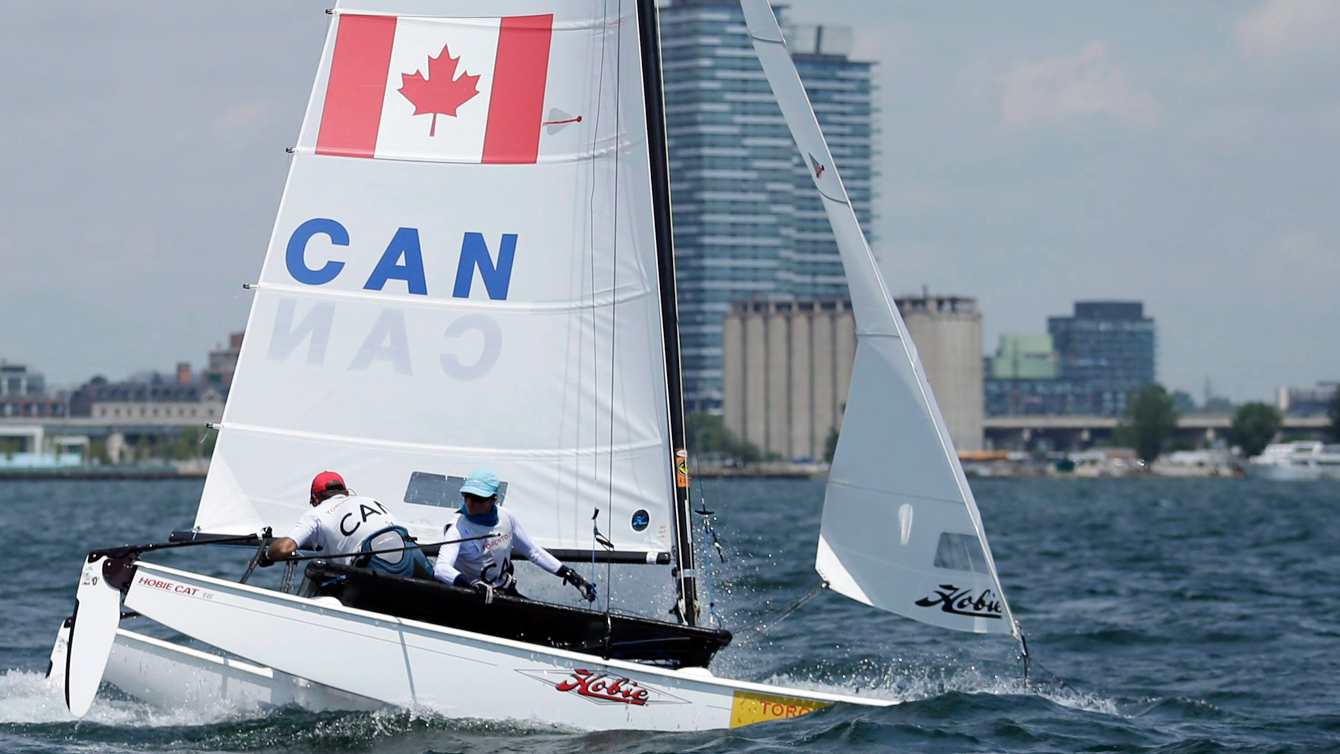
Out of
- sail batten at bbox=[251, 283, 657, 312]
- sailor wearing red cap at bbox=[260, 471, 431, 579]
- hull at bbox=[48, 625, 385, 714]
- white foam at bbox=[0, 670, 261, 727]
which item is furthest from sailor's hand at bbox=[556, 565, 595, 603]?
white foam at bbox=[0, 670, 261, 727]

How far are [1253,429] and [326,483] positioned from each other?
336ft

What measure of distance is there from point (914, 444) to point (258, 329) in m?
3.92

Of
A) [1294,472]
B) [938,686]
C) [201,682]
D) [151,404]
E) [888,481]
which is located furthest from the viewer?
[151,404]

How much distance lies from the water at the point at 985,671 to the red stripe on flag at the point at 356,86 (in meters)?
3.40

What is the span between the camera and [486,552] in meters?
8.48

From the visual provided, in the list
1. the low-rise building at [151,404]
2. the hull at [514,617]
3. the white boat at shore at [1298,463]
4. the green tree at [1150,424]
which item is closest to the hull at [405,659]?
the hull at [514,617]

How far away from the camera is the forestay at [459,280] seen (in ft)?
30.2

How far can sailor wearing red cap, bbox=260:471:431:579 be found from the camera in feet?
27.7

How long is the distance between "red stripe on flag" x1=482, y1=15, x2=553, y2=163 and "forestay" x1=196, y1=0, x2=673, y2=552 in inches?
0.5

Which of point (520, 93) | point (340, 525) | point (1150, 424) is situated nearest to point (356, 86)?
point (520, 93)

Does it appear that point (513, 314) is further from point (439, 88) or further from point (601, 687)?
point (601, 687)

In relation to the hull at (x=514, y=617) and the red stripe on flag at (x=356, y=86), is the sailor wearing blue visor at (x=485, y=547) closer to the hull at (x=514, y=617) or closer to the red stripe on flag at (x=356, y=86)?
the hull at (x=514, y=617)

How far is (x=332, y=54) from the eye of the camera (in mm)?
9438

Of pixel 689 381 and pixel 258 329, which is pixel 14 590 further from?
pixel 689 381
